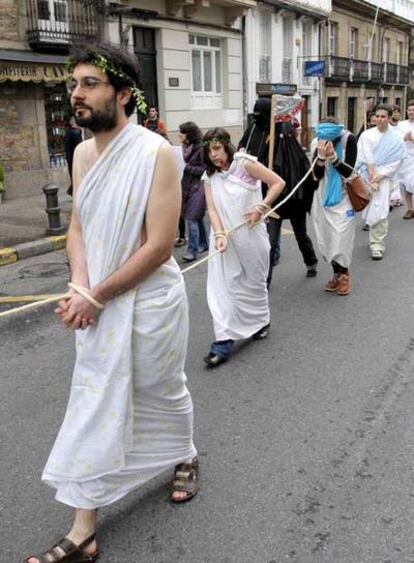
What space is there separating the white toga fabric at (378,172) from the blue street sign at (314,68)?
1746 cm

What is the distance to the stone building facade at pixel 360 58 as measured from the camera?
95.5 ft

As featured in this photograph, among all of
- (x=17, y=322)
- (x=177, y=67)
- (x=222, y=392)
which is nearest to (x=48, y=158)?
(x=177, y=67)

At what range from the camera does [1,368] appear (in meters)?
4.52

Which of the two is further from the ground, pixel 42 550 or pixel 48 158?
pixel 48 158

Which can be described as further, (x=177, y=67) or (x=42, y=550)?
(x=177, y=67)

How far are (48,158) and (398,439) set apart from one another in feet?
39.9

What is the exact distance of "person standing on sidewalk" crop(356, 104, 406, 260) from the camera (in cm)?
757

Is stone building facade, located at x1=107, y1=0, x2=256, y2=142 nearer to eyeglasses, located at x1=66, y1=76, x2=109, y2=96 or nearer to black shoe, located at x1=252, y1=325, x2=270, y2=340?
black shoe, located at x1=252, y1=325, x2=270, y2=340

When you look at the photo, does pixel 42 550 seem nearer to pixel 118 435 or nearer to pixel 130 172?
pixel 118 435

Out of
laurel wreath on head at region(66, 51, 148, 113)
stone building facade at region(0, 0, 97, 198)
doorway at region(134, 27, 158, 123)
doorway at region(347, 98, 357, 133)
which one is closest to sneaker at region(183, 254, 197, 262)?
laurel wreath on head at region(66, 51, 148, 113)

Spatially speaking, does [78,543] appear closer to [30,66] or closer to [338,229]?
[338,229]

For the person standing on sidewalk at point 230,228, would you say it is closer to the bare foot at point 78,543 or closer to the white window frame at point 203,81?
the bare foot at point 78,543

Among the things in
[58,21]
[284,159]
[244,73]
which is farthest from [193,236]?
[244,73]

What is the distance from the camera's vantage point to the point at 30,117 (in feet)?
44.3
